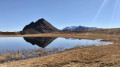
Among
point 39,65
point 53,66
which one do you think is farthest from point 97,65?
point 39,65

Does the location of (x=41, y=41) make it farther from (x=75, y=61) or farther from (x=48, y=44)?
(x=75, y=61)

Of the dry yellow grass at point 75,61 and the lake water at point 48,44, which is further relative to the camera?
the lake water at point 48,44

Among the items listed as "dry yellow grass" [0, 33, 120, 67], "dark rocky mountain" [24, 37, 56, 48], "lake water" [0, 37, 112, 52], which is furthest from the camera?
"dark rocky mountain" [24, 37, 56, 48]

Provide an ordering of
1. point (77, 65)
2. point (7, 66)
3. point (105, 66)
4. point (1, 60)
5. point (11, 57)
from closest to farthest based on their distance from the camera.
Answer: point (105, 66)
point (77, 65)
point (7, 66)
point (1, 60)
point (11, 57)

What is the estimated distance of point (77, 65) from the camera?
13281 millimetres

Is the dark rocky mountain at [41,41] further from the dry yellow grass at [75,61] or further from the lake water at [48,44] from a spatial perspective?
the dry yellow grass at [75,61]

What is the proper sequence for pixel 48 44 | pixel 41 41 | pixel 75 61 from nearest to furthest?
pixel 75 61
pixel 48 44
pixel 41 41

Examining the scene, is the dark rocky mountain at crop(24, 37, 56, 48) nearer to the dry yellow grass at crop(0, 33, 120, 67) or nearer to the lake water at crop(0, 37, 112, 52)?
the lake water at crop(0, 37, 112, 52)

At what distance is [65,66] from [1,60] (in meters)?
10.5

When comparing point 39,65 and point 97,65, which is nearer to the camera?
point 97,65

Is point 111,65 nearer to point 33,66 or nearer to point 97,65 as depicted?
point 97,65

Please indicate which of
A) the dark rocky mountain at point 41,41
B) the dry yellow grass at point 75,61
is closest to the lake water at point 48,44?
the dark rocky mountain at point 41,41

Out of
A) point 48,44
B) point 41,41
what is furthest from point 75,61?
point 41,41

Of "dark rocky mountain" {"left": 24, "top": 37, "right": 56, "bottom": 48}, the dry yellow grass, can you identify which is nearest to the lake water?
"dark rocky mountain" {"left": 24, "top": 37, "right": 56, "bottom": 48}
